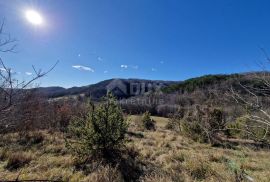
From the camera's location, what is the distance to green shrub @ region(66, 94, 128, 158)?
6852 mm

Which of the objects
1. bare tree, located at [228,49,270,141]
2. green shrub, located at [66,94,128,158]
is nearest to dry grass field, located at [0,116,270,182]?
green shrub, located at [66,94,128,158]

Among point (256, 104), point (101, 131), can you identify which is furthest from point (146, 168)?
point (256, 104)

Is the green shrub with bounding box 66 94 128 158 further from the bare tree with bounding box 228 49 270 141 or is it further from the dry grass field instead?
the bare tree with bounding box 228 49 270 141

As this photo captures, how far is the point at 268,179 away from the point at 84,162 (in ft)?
16.4

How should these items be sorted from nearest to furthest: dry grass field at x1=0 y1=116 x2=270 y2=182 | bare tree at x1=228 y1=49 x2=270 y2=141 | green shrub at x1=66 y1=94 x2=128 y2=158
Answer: bare tree at x1=228 y1=49 x2=270 y2=141 → dry grass field at x1=0 y1=116 x2=270 y2=182 → green shrub at x1=66 y1=94 x2=128 y2=158

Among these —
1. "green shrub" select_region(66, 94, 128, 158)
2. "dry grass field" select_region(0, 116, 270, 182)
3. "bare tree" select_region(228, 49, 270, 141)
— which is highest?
"bare tree" select_region(228, 49, 270, 141)

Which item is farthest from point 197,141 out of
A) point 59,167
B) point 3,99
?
point 3,99

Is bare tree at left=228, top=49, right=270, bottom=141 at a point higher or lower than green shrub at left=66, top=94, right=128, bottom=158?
higher

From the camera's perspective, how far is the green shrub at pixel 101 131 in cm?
685

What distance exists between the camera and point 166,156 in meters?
7.10

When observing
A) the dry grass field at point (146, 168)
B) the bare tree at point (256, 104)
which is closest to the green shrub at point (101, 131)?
the dry grass field at point (146, 168)

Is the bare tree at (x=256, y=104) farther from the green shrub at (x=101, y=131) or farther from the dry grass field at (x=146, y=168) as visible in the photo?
the green shrub at (x=101, y=131)

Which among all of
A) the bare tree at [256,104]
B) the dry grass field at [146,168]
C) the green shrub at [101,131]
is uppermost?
the bare tree at [256,104]

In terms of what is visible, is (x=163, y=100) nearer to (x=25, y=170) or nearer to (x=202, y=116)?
(x=202, y=116)
